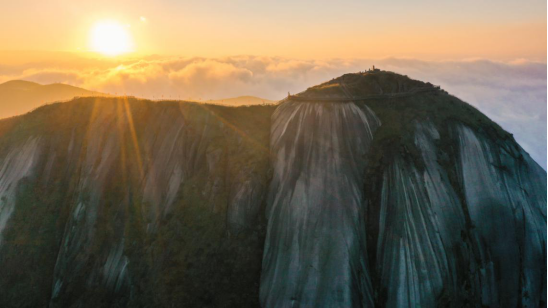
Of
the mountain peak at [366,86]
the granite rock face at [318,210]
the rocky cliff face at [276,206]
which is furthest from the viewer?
the mountain peak at [366,86]

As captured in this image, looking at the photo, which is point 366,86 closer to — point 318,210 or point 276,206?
point 318,210

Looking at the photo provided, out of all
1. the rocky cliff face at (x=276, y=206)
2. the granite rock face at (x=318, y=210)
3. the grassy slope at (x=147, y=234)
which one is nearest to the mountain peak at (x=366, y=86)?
the rocky cliff face at (x=276, y=206)

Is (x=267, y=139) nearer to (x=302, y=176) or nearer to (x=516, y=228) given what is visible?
(x=302, y=176)

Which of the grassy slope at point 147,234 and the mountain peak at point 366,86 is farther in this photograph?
the mountain peak at point 366,86

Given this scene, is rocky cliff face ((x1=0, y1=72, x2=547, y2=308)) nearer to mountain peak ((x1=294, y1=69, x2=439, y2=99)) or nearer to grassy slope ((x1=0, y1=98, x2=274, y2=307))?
grassy slope ((x1=0, y1=98, x2=274, y2=307))

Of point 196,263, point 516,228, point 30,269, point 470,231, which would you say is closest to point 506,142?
point 516,228

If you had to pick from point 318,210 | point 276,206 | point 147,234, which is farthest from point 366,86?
point 147,234

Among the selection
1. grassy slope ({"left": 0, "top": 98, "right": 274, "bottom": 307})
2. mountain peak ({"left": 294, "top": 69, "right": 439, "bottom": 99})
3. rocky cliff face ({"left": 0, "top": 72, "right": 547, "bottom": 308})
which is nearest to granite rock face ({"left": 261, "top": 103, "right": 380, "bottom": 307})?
rocky cliff face ({"left": 0, "top": 72, "right": 547, "bottom": 308})

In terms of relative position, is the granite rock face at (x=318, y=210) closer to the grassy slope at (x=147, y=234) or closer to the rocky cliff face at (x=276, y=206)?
the rocky cliff face at (x=276, y=206)

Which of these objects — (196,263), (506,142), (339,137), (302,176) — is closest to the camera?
(196,263)
